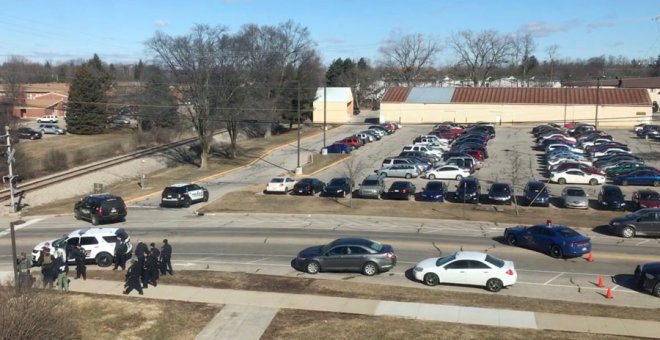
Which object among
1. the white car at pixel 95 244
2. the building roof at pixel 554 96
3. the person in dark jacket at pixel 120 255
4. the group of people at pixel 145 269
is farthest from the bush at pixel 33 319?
the building roof at pixel 554 96

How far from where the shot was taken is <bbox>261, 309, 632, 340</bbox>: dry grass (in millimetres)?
15195

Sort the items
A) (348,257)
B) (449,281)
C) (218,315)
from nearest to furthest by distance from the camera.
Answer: (218,315) → (449,281) → (348,257)

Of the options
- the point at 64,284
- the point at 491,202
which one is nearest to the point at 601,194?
the point at 491,202

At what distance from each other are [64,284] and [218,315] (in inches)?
238

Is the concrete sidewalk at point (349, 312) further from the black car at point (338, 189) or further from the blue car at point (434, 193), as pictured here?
the black car at point (338, 189)

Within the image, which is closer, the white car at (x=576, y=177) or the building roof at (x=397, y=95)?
the white car at (x=576, y=177)

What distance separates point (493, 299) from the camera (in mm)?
18688

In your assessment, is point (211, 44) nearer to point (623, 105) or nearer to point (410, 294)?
point (410, 294)

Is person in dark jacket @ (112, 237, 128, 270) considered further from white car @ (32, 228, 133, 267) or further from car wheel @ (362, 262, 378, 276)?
Result: car wheel @ (362, 262, 378, 276)

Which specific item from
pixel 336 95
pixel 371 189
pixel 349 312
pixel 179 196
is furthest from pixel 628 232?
pixel 336 95

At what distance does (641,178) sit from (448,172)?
1307 centimetres

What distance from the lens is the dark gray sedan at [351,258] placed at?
2241cm

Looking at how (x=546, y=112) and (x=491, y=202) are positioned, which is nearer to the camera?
(x=491, y=202)

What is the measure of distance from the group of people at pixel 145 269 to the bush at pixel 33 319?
16.3ft
